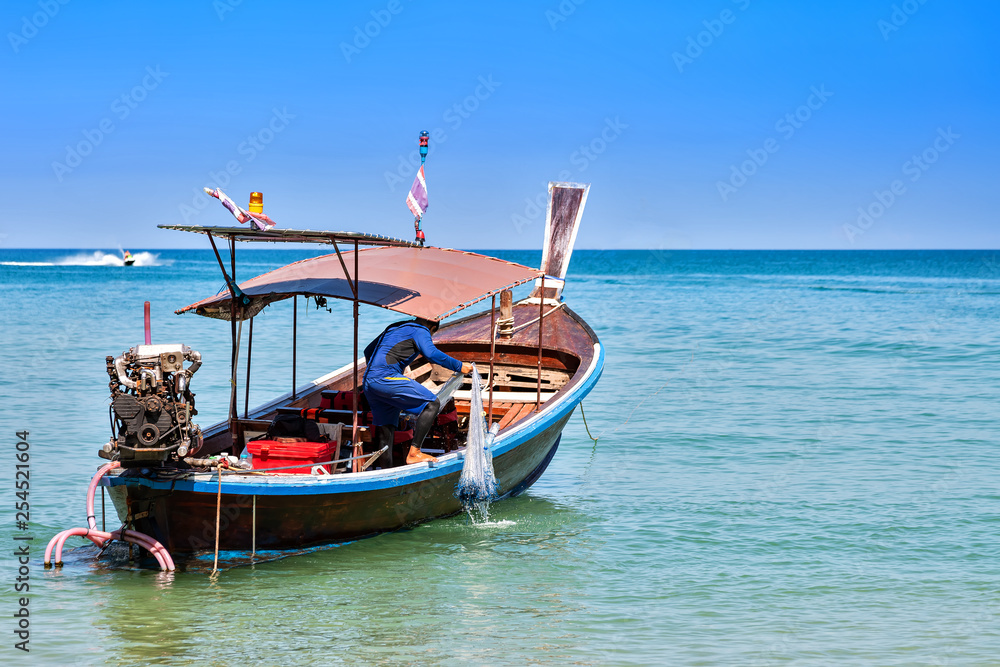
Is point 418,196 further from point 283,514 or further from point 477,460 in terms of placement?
point 283,514

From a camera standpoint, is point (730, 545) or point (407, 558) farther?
point (730, 545)

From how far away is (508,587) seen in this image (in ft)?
22.2

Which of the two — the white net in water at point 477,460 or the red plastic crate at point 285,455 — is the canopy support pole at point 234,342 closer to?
the red plastic crate at point 285,455

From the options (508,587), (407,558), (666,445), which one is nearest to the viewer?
(508,587)

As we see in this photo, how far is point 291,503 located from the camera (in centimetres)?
652

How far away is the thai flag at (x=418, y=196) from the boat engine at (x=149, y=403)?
8.42 feet

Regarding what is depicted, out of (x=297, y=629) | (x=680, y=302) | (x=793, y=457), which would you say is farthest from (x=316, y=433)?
(x=680, y=302)

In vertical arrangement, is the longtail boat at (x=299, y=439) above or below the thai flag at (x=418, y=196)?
below

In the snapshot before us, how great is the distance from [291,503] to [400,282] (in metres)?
2.05

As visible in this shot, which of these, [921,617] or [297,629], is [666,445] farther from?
[297,629]

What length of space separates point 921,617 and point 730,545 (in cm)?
179

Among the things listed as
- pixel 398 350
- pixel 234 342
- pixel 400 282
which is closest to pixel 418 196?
pixel 400 282

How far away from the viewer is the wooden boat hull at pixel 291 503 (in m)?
6.14

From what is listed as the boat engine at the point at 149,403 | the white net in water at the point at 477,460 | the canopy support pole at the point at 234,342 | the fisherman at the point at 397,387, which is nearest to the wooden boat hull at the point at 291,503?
the white net in water at the point at 477,460
